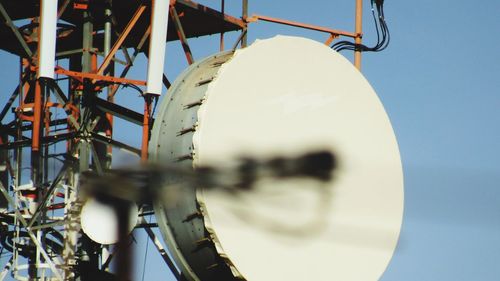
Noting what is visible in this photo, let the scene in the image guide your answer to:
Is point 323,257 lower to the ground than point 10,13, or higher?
lower

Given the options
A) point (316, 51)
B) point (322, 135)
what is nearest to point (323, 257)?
point (322, 135)

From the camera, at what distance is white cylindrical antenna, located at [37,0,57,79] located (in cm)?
2373

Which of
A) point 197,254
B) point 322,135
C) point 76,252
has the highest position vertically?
point 322,135

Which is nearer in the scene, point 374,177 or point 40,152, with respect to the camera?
point 374,177

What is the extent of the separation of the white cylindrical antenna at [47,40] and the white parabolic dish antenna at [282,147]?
4.33 m

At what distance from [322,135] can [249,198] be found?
1603 cm

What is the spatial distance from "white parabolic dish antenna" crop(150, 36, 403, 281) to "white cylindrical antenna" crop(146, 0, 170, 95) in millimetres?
3282

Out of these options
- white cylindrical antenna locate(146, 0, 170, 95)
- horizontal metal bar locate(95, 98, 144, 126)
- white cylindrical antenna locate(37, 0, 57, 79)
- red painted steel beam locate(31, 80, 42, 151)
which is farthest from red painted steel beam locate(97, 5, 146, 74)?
white cylindrical antenna locate(37, 0, 57, 79)

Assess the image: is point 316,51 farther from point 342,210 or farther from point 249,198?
point 249,198

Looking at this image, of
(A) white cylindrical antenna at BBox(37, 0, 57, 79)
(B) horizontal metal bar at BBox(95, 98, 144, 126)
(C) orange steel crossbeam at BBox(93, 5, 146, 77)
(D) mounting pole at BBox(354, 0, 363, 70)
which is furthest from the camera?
(D) mounting pole at BBox(354, 0, 363, 70)

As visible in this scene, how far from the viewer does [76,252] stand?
25328 mm

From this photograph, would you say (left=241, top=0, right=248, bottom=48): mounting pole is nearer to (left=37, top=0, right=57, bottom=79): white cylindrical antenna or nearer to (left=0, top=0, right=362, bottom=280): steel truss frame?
(left=0, top=0, right=362, bottom=280): steel truss frame

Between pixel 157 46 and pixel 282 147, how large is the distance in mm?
6596

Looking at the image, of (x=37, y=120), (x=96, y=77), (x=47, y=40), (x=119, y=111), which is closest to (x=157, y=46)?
(x=96, y=77)
